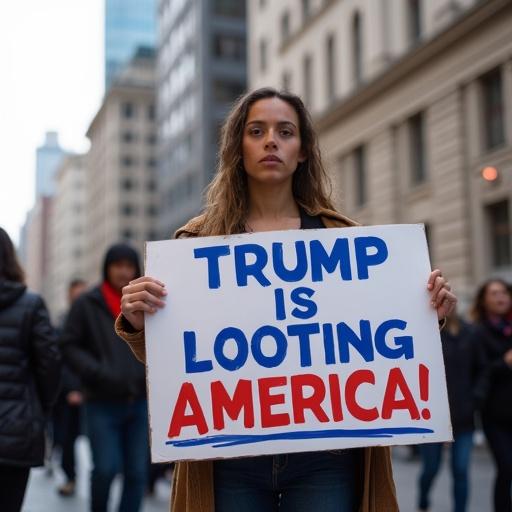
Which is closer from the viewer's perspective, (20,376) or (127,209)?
(20,376)

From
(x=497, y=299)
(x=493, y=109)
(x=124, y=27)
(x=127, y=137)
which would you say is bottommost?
(x=497, y=299)

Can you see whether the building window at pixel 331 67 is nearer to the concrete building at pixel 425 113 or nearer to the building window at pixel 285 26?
the concrete building at pixel 425 113

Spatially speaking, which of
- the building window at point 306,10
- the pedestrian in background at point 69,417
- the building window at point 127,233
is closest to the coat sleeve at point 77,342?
the pedestrian in background at point 69,417

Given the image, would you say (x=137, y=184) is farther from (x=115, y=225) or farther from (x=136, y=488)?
(x=136, y=488)

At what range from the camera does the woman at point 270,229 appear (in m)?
2.61

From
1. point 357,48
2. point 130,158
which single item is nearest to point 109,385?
point 357,48

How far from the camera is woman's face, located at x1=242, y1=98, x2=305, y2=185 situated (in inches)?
111

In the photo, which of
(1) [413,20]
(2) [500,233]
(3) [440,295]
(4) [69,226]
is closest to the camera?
(3) [440,295]

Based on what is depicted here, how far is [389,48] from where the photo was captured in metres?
24.4

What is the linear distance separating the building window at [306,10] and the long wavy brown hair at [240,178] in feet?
93.3

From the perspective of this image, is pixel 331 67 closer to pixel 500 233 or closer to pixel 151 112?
pixel 500 233

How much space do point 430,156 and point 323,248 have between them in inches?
766

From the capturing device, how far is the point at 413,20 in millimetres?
23375

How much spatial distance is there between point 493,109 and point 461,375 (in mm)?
13676
